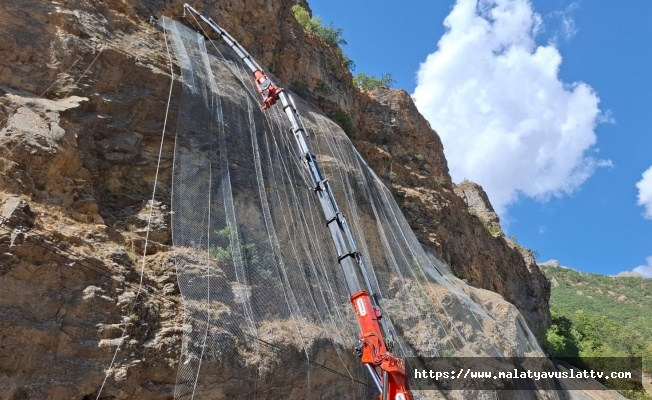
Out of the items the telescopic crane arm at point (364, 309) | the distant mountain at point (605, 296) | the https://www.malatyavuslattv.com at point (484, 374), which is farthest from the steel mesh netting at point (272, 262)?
the distant mountain at point (605, 296)

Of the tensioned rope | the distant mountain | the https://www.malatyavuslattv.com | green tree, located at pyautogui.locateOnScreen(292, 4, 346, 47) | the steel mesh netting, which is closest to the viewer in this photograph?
the tensioned rope

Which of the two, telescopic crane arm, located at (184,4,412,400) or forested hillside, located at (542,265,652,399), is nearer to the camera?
telescopic crane arm, located at (184,4,412,400)

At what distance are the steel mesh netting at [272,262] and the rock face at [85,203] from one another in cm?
35

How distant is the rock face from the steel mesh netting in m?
0.35

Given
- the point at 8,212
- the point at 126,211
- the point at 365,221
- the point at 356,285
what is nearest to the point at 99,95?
the point at 126,211

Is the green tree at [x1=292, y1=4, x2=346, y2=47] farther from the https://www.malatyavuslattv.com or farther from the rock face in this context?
the https://www.malatyavuslattv.com

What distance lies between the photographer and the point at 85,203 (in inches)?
305

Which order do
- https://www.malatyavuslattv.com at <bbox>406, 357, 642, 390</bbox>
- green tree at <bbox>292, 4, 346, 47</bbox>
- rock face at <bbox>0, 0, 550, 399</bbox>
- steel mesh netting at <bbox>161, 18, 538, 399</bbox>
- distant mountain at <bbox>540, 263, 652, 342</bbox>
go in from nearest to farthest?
rock face at <bbox>0, 0, 550, 399</bbox>, steel mesh netting at <bbox>161, 18, 538, 399</bbox>, https://www.malatyavuslattv.com at <bbox>406, 357, 642, 390</bbox>, green tree at <bbox>292, 4, 346, 47</bbox>, distant mountain at <bbox>540, 263, 652, 342</bbox>

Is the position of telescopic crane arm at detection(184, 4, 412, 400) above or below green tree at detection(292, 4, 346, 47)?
below

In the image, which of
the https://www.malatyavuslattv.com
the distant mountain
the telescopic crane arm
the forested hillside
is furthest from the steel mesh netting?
the distant mountain

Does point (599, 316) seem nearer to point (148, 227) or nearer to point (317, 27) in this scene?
point (317, 27)

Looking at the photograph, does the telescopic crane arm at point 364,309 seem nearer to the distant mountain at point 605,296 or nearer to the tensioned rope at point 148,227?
the tensioned rope at point 148,227

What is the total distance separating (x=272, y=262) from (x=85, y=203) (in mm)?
3106

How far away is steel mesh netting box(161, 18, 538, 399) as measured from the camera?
23.9ft
